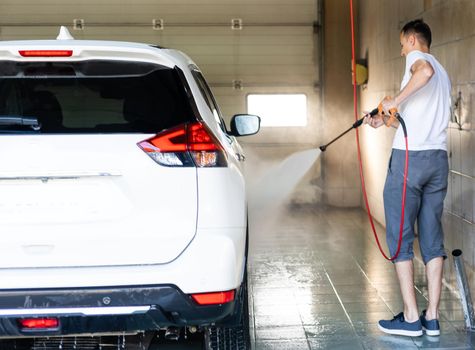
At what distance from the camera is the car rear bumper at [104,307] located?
323cm

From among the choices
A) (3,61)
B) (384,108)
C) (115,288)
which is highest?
(3,61)

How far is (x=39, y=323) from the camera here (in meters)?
3.33

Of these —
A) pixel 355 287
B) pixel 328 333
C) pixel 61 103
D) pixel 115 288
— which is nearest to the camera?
pixel 115 288

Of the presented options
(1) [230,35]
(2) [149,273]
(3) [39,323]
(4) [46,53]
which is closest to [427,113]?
(2) [149,273]

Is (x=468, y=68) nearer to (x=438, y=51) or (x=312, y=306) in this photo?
(x=438, y=51)

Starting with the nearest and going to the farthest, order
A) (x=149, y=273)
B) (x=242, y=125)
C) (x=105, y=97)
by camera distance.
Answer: (x=149, y=273) < (x=105, y=97) < (x=242, y=125)

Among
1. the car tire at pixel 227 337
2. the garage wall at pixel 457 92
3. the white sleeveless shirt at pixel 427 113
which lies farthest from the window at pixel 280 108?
the car tire at pixel 227 337

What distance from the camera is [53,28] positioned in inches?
409

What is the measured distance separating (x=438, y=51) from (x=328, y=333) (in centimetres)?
260

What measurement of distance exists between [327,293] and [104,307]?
295 cm

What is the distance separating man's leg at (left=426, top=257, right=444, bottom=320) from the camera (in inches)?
186

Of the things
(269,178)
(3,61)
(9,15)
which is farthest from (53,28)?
(3,61)

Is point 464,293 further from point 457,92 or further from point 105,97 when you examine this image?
point 105,97

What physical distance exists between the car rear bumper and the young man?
1729mm
